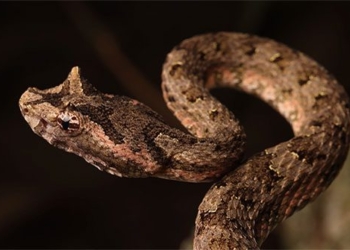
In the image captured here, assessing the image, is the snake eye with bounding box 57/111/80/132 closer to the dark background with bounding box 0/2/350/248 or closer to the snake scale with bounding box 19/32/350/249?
the snake scale with bounding box 19/32/350/249

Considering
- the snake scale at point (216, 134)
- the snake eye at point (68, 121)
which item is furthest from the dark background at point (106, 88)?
the snake eye at point (68, 121)

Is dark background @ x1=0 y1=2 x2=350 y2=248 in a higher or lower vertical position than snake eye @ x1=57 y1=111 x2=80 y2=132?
higher

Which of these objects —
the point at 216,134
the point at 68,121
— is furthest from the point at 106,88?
the point at 68,121

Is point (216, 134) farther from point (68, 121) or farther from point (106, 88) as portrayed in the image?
point (106, 88)

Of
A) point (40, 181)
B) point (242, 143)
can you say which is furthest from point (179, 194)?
point (242, 143)

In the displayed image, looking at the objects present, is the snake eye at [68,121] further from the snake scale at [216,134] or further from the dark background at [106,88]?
the dark background at [106,88]

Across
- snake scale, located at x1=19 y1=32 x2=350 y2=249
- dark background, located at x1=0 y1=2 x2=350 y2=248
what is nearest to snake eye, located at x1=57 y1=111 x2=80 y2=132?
snake scale, located at x1=19 y1=32 x2=350 y2=249

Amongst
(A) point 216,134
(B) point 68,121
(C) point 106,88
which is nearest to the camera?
(B) point 68,121
